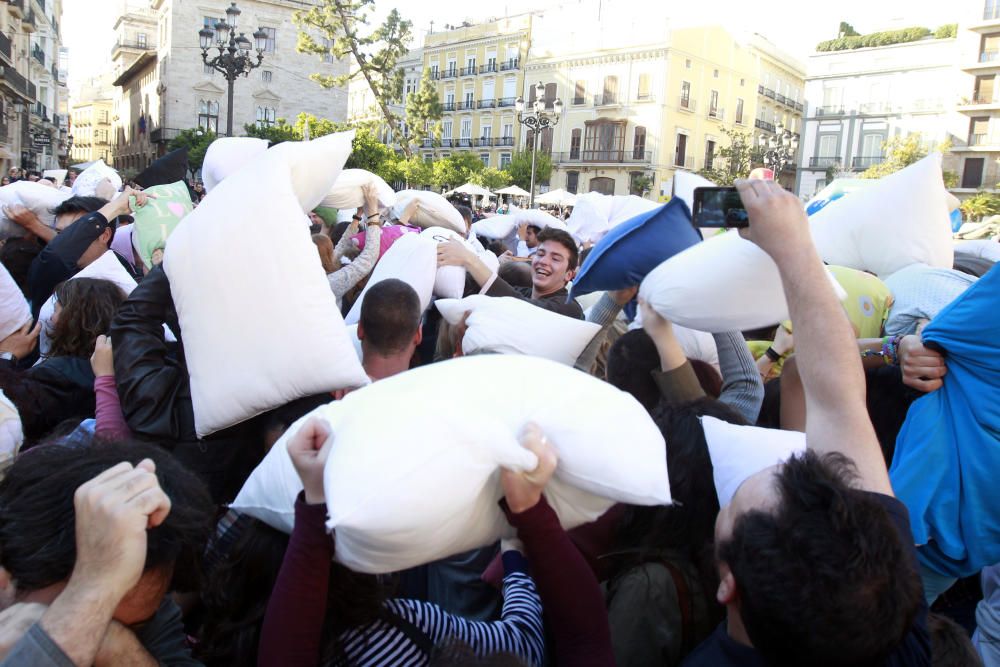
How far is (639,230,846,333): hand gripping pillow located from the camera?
163 centimetres

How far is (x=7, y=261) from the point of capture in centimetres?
438

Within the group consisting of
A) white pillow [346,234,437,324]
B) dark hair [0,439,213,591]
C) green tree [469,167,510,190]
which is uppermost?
green tree [469,167,510,190]

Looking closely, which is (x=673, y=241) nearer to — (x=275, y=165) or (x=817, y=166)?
(x=275, y=165)

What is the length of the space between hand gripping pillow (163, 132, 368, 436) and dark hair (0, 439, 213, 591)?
20.6 inches

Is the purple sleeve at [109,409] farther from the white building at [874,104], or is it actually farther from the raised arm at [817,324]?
the white building at [874,104]

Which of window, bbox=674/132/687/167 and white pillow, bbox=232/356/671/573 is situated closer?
white pillow, bbox=232/356/671/573

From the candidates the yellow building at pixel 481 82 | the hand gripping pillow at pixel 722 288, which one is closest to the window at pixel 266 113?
the yellow building at pixel 481 82

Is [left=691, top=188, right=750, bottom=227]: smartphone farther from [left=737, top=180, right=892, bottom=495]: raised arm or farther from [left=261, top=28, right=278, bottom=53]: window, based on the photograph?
[left=261, top=28, right=278, bottom=53]: window

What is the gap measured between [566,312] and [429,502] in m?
2.20

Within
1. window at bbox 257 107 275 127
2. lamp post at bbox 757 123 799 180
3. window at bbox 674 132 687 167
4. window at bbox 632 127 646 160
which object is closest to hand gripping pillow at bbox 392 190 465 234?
lamp post at bbox 757 123 799 180

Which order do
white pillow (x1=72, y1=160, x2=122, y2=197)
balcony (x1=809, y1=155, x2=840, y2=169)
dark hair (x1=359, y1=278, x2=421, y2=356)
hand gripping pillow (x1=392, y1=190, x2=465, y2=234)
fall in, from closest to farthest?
dark hair (x1=359, y1=278, x2=421, y2=356), hand gripping pillow (x1=392, y1=190, x2=465, y2=234), white pillow (x1=72, y1=160, x2=122, y2=197), balcony (x1=809, y1=155, x2=840, y2=169)

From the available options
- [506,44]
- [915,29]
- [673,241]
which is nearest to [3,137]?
[506,44]

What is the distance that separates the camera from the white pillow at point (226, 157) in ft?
9.10

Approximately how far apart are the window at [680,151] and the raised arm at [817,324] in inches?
1687
